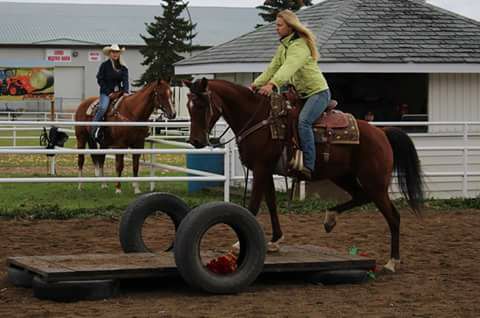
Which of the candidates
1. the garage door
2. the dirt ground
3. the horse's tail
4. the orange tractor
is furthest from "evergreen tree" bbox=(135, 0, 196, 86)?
the horse's tail

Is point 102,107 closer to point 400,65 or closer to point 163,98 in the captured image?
point 163,98

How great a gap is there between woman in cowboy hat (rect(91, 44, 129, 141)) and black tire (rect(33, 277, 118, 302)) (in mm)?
10063

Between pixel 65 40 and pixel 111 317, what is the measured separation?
217ft

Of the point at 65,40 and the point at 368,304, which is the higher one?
the point at 65,40

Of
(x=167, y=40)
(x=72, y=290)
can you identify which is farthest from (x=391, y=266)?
(x=167, y=40)

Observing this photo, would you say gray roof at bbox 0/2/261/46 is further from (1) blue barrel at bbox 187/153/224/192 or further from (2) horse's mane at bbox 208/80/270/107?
(2) horse's mane at bbox 208/80/270/107

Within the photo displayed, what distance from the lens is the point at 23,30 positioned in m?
75.1

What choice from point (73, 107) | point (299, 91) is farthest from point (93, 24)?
point (299, 91)

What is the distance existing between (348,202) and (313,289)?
166cm

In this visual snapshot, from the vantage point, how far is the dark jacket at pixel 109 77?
18594 millimetres

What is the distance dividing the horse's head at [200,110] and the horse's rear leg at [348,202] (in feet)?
5.68

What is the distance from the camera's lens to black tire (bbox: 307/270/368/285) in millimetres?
9344

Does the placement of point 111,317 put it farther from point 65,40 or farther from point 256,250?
point 65,40

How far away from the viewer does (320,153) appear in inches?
394
